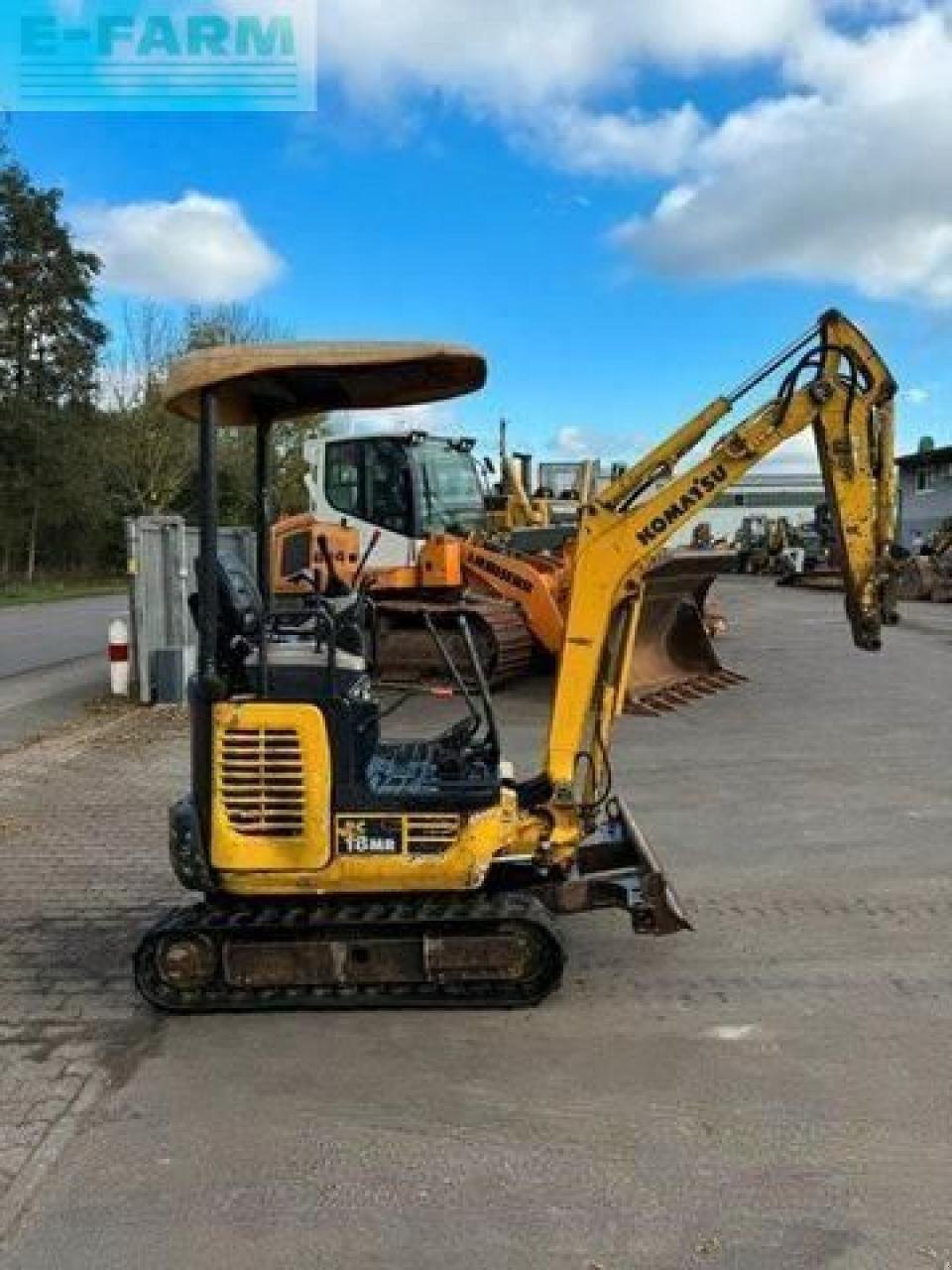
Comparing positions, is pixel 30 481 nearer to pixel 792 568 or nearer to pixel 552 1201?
pixel 792 568

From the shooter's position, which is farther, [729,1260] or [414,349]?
[414,349]

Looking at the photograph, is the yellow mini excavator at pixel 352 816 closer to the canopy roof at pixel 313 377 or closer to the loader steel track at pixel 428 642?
the canopy roof at pixel 313 377

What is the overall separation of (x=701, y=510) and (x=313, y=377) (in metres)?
1.67

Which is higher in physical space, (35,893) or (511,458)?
(511,458)

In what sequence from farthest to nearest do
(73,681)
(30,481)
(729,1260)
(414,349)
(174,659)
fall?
(30,481) < (73,681) < (174,659) < (414,349) < (729,1260)

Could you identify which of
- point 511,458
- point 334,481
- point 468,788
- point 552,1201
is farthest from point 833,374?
point 511,458

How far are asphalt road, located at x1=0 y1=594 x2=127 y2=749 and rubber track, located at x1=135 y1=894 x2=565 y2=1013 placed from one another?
661 cm

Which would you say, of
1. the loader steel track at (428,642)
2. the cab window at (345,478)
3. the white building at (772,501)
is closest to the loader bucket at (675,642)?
the loader steel track at (428,642)

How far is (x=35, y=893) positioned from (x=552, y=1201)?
3.92 metres

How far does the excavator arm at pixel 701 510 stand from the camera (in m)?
5.46

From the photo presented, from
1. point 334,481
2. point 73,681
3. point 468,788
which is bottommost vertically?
point 73,681

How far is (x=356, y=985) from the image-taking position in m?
5.03

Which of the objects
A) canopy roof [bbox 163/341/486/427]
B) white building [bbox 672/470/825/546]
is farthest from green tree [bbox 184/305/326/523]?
white building [bbox 672/470/825/546]

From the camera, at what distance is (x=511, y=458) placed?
2081 centimetres
